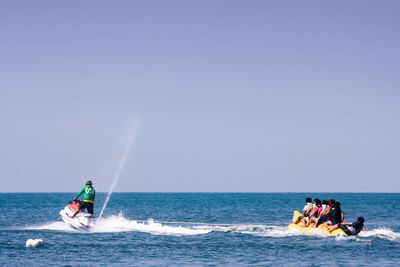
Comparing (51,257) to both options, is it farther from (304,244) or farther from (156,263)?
(304,244)

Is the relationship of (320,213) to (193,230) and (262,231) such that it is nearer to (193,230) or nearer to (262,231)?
(262,231)

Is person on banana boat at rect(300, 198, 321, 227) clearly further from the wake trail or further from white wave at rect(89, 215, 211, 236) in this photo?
white wave at rect(89, 215, 211, 236)

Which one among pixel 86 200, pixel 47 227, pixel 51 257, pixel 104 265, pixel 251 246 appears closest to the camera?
pixel 104 265

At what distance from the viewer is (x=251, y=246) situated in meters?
23.4

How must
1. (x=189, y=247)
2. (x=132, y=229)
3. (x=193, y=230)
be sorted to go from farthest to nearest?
(x=193, y=230) → (x=132, y=229) → (x=189, y=247)

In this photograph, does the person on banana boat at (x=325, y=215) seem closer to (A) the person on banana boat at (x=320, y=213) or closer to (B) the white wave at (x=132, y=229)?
(A) the person on banana boat at (x=320, y=213)

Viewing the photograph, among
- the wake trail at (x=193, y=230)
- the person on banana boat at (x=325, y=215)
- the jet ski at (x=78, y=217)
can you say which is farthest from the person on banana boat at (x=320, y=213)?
the jet ski at (x=78, y=217)

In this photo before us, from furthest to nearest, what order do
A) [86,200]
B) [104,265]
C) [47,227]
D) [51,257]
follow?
[47,227] < [86,200] < [51,257] < [104,265]

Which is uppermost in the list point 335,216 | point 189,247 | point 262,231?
point 335,216

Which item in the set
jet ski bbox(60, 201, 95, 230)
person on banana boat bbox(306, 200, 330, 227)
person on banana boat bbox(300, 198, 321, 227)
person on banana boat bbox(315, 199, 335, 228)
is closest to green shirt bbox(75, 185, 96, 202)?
jet ski bbox(60, 201, 95, 230)

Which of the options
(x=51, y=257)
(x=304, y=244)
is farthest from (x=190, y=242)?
(x=51, y=257)

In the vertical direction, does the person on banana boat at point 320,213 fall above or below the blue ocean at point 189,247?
above

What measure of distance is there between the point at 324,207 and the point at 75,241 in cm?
1282

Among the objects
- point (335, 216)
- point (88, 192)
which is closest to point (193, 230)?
point (88, 192)
